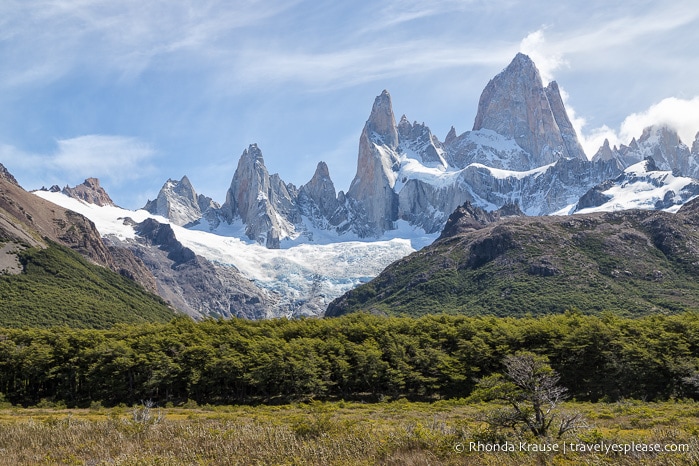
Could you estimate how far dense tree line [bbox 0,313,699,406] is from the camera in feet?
242

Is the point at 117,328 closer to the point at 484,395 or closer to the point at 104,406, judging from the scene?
the point at 104,406

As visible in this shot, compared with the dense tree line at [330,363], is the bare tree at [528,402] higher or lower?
higher

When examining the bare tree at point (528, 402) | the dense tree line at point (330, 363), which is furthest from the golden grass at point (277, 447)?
the dense tree line at point (330, 363)

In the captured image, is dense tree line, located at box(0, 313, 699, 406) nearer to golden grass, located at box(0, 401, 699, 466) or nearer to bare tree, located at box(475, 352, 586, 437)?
bare tree, located at box(475, 352, 586, 437)

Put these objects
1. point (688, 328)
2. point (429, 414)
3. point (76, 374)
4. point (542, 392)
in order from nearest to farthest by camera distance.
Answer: point (542, 392) < point (429, 414) < point (688, 328) < point (76, 374)

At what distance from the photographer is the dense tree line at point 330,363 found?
7381 centimetres

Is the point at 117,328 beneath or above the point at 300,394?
above

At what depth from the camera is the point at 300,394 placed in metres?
76.6

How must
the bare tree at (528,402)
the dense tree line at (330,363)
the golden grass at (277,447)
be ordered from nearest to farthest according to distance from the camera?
the golden grass at (277,447) → the bare tree at (528,402) → the dense tree line at (330,363)

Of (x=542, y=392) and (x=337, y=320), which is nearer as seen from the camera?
(x=542, y=392)

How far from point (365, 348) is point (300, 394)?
11.3 meters

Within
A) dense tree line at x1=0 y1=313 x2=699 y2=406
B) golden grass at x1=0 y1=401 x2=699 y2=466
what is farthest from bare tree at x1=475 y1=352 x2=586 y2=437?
dense tree line at x1=0 y1=313 x2=699 y2=406

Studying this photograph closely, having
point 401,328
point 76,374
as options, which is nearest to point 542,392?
point 401,328

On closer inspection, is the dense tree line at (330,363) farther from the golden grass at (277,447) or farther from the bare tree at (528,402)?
the golden grass at (277,447)
